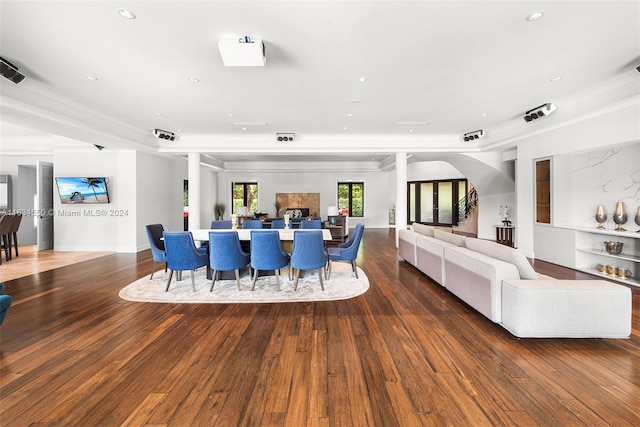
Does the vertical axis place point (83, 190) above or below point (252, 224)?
above

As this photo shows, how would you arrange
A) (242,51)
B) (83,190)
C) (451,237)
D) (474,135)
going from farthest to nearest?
1. (83,190)
2. (474,135)
3. (451,237)
4. (242,51)

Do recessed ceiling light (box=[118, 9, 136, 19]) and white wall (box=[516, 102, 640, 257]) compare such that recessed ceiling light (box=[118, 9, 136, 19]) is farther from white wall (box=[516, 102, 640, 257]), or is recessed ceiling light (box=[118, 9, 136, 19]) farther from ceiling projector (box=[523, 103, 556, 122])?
white wall (box=[516, 102, 640, 257])

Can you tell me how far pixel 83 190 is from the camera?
24.6ft

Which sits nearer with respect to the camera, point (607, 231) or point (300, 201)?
point (607, 231)

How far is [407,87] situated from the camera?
14.6 feet

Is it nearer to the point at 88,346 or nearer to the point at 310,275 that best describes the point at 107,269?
the point at 88,346

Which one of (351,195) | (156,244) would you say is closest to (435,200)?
(351,195)

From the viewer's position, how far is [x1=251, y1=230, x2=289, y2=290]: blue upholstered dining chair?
13.2ft

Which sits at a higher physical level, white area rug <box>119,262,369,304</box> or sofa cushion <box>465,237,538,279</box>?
sofa cushion <box>465,237,538,279</box>

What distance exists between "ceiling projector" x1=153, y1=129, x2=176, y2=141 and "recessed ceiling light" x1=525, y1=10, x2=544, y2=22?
290 inches

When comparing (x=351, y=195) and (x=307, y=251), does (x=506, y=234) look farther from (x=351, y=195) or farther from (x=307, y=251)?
(x=307, y=251)

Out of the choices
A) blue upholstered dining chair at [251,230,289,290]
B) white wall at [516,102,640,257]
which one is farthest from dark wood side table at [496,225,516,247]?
blue upholstered dining chair at [251,230,289,290]

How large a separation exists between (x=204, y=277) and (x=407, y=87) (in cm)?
477

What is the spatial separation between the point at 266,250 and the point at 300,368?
2.09 metres
